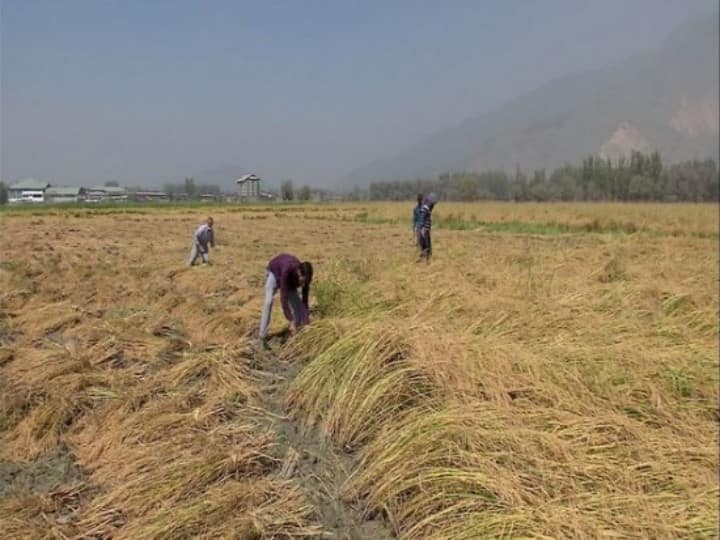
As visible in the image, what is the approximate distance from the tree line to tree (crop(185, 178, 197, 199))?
7.82 meters

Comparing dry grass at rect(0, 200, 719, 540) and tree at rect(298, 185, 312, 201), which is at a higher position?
tree at rect(298, 185, 312, 201)

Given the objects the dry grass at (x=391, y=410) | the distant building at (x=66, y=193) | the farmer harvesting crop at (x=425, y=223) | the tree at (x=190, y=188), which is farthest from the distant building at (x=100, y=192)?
the farmer harvesting crop at (x=425, y=223)

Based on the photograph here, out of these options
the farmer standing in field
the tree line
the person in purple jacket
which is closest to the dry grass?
the person in purple jacket

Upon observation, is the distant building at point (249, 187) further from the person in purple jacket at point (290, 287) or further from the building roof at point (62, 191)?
the building roof at point (62, 191)

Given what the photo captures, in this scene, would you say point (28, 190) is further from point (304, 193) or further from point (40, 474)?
point (40, 474)

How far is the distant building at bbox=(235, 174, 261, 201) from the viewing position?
680 centimetres

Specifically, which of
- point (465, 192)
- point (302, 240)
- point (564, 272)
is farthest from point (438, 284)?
point (465, 192)

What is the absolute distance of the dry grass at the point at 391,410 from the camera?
2711 millimetres

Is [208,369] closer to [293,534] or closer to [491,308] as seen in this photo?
[293,534]

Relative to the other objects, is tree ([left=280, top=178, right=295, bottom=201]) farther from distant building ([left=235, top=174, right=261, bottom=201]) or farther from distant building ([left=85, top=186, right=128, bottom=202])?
distant building ([left=85, top=186, right=128, bottom=202])

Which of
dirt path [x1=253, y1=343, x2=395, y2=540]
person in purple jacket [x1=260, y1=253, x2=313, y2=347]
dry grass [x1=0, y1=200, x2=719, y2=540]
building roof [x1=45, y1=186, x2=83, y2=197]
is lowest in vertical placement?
dirt path [x1=253, y1=343, x2=395, y2=540]

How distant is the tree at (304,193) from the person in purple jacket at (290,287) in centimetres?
576

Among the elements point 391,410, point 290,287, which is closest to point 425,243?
point 290,287

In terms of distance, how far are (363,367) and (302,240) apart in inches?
575
